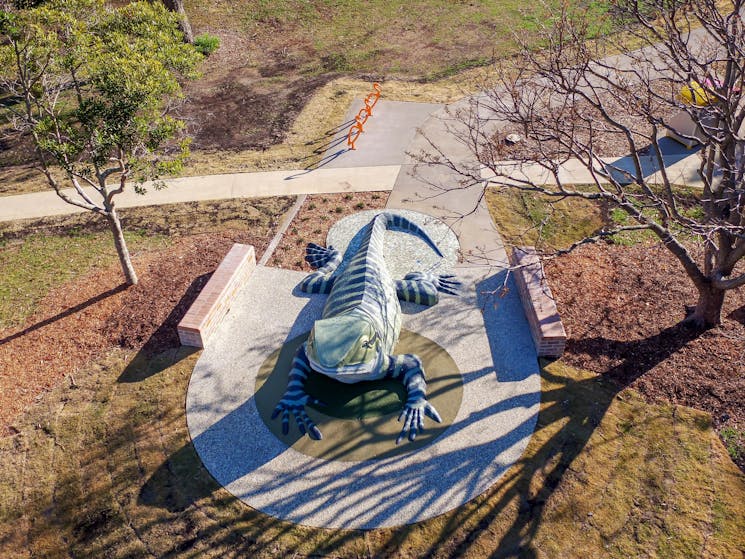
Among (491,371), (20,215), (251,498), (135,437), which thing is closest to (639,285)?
(491,371)

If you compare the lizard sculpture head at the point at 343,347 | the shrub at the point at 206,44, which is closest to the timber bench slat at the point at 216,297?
the lizard sculpture head at the point at 343,347

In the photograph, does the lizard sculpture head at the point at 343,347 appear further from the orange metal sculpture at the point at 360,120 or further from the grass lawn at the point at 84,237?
the orange metal sculpture at the point at 360,120

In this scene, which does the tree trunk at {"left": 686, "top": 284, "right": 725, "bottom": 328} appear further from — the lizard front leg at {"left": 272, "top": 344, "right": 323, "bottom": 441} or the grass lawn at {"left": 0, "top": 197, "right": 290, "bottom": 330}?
the grass lawn at {"left": 0, "top": 197, "right": 290, "bottom": 330}

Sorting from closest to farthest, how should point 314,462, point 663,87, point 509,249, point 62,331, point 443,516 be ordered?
point 443,516 → point 314,462 → point 62,331 → point 509,249 → point 663,87

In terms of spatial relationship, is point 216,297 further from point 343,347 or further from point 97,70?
point 97,70

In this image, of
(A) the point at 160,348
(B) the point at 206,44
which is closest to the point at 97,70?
(A) the point at 160,348

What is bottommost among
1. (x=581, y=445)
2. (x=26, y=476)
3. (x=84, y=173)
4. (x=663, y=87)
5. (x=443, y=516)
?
(x=26, y=476)

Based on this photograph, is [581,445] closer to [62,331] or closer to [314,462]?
[314,462]
